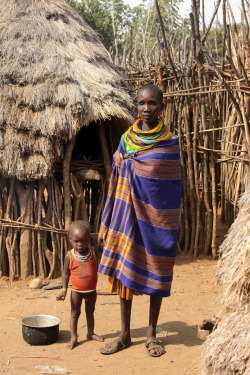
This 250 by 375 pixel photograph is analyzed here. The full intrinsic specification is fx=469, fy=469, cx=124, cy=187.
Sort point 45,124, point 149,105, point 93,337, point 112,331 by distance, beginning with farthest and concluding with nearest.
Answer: point 45,124
point 112,331
point 93,337
point 149,105

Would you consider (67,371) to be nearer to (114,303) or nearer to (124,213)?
(124,213)

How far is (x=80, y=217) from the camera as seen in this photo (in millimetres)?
5719

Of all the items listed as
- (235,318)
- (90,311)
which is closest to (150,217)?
(90,311)

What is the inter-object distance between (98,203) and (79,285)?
2.54 meters

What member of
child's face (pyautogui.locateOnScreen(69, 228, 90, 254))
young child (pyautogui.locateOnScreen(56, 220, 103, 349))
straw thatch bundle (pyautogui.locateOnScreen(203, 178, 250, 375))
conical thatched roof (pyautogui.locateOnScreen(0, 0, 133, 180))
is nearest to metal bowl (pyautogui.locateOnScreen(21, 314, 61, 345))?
young child (pyautogui.locateOnScreen(56, 220, 103, 349))

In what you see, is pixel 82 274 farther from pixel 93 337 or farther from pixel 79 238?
A: pixel 93 337

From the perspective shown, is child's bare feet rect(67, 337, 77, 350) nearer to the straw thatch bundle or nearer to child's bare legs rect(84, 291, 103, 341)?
child's bare legs rect(84, 291, 103, 341)

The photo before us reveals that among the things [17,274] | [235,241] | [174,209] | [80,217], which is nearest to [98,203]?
[80,217]

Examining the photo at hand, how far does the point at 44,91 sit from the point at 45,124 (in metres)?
0.40

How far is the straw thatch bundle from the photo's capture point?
2.27m

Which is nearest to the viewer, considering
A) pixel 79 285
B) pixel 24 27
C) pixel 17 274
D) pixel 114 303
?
pixel 79 285

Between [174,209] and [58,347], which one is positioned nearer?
[174,209]

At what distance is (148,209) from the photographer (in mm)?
3211

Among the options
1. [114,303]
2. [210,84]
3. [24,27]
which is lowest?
[114,303]
